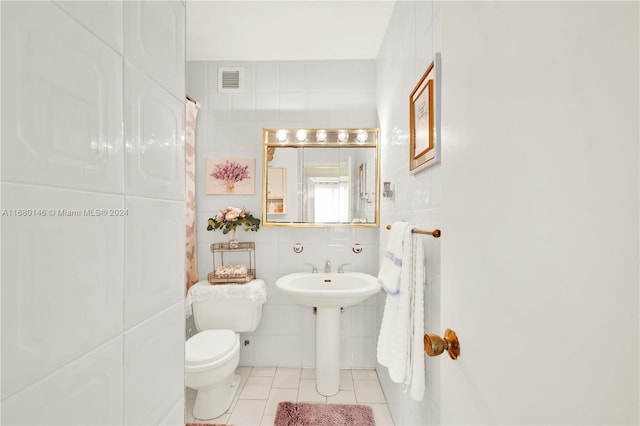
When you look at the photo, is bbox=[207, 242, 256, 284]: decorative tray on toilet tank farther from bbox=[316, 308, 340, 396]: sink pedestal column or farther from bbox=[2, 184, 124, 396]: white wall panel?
bbox=[2, 184, 124, 396]: white wall panel

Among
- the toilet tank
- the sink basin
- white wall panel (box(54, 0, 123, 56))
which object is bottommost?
the toilet tank

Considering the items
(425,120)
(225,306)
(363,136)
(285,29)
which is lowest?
(225,306)

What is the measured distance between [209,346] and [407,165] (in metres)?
1.54

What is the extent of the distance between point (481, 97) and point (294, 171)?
73.8 inches

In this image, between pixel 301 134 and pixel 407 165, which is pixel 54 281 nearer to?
pixel 407 165

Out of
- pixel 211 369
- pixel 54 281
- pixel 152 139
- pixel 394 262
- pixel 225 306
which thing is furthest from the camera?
pixel 225 306

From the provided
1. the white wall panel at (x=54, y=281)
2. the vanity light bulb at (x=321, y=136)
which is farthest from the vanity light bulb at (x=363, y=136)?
the white wall panel at (x=54, y=281)

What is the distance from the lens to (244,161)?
7.60 ft

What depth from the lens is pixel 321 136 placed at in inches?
90.8

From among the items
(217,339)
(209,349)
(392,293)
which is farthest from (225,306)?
(392,293)

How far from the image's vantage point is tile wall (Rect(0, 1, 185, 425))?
0.29 meters

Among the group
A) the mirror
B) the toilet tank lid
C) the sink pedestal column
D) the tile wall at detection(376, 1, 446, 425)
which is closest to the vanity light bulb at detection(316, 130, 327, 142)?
the mirror

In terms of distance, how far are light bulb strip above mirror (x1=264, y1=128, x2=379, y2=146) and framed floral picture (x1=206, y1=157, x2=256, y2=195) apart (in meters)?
0.30

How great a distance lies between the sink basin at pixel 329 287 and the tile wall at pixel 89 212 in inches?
48.4
